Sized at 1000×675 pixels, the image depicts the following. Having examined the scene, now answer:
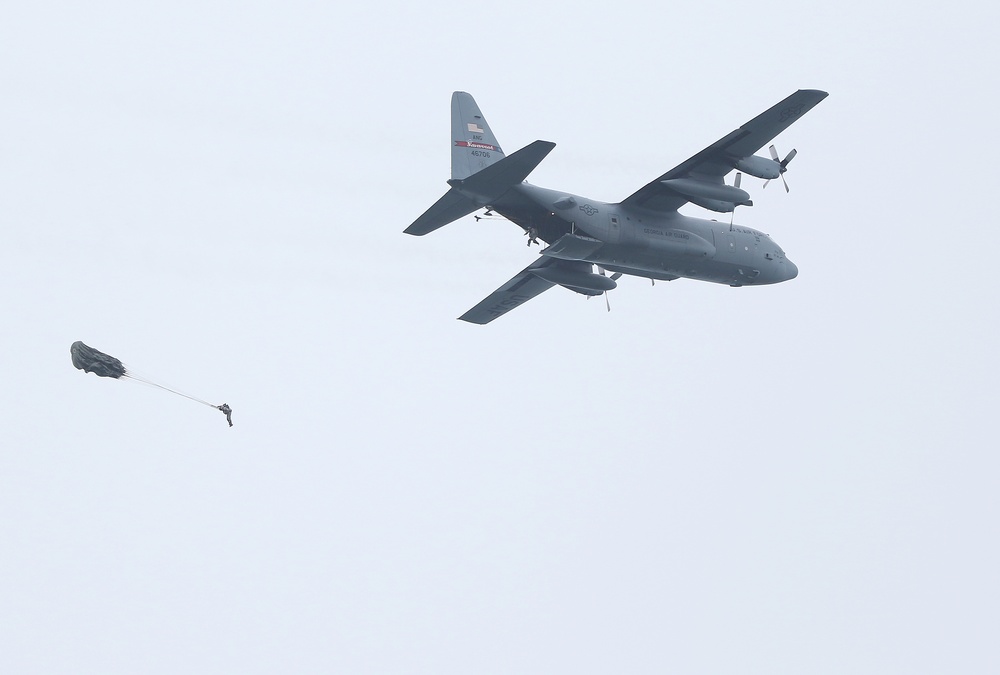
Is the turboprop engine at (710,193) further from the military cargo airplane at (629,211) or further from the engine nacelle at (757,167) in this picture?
the engine nacelle at (757,167)

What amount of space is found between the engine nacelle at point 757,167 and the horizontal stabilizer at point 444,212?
27.3 feet

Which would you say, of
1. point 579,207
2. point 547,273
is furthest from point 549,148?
point 547,273

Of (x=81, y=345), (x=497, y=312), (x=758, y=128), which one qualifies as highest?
(x=758, y=128)

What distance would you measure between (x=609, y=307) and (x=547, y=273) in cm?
240

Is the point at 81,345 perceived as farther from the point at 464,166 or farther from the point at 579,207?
the point at 579,207

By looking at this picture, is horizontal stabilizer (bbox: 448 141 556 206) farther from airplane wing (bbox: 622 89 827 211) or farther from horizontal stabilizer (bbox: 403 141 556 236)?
airplane wing (bbox: 622 89 827 211)

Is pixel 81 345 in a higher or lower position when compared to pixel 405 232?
lower

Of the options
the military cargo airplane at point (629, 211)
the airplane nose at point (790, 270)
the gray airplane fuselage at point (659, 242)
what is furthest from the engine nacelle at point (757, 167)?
the airplane nose at point (790, 270)

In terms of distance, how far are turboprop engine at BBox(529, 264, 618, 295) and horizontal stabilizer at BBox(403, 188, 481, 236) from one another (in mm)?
4983

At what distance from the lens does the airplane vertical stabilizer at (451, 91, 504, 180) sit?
4281 centimetres

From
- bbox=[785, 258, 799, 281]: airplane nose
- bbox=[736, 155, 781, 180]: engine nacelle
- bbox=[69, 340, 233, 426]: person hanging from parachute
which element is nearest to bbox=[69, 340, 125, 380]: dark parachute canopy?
bbox=[69, 340, 233, 426]: person hanging from parachute

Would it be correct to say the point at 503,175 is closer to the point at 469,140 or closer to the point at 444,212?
the point at 444,212

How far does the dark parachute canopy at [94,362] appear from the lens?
3703 centimetres

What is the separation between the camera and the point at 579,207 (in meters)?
A: 43.0
